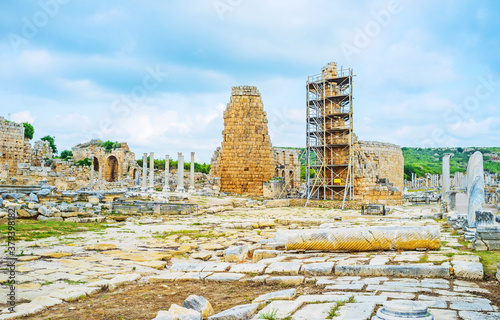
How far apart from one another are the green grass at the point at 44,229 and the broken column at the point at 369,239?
675 centimetres

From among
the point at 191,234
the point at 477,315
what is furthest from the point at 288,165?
the point at 477,315

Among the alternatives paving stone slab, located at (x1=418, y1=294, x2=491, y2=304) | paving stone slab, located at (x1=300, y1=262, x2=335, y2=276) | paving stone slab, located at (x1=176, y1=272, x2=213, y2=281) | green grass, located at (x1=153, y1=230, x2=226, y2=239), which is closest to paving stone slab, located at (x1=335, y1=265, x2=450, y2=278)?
paving stone slab, located at (x1=300, y1=262, x2=335, y2=276)

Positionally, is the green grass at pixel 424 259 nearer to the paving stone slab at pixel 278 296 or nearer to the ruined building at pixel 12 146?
the paving stone slab at pixel 278 296

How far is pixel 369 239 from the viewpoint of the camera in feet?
23.8

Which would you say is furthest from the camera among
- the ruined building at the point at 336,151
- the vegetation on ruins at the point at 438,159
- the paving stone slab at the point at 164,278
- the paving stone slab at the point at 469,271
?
the vegetation on ruins at the point at 438,159

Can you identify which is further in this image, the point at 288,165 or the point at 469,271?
the point at 288,165

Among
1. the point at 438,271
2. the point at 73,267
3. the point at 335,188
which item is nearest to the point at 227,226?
the point at 73,267

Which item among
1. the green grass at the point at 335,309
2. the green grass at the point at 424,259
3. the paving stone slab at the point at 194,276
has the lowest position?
the paving stone slab at the point at 194,276

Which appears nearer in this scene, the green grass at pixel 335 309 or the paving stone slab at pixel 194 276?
the green grass at pixel 335 309

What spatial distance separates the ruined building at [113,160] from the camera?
45312 millimetres

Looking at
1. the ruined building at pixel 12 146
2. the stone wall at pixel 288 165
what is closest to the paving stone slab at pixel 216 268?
the stone wall at pixel 288 165

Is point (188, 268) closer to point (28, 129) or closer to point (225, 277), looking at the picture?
point (225, 277)

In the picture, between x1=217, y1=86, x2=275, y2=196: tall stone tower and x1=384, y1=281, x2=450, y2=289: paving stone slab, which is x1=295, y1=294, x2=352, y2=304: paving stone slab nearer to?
x1=384, y1=281, x2=450, y2=289: paving stone slab

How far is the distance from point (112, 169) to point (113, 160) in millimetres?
1135
